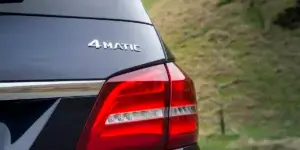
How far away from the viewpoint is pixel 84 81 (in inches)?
104

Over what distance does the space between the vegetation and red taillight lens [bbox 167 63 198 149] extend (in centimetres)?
415

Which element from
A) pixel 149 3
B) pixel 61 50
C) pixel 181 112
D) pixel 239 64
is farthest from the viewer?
pixel 149 3

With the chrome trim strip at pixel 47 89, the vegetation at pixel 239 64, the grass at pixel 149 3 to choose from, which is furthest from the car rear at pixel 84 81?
the grass at pixel 149 3

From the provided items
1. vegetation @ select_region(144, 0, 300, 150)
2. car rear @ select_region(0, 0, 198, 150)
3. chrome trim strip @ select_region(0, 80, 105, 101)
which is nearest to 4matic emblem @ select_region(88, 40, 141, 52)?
car rear @ select_region(0, 0, 198, 150)

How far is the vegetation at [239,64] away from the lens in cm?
761

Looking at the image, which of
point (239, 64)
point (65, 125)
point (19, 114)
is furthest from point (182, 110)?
point (239, 64)

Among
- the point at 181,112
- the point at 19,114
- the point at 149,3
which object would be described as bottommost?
the point at 181,112

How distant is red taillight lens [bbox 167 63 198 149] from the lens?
2863 mm

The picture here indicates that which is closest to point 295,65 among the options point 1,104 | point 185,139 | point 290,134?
point 290,134

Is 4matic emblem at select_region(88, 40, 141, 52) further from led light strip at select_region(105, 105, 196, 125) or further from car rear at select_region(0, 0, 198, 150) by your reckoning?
led light strip at select_region(105, 105, 196, 125)

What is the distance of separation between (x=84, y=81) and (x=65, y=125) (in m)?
0.17

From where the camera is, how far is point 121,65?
8.96 feet

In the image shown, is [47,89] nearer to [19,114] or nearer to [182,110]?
[19,114]

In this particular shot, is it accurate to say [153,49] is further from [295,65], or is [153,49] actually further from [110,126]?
[295,65]
